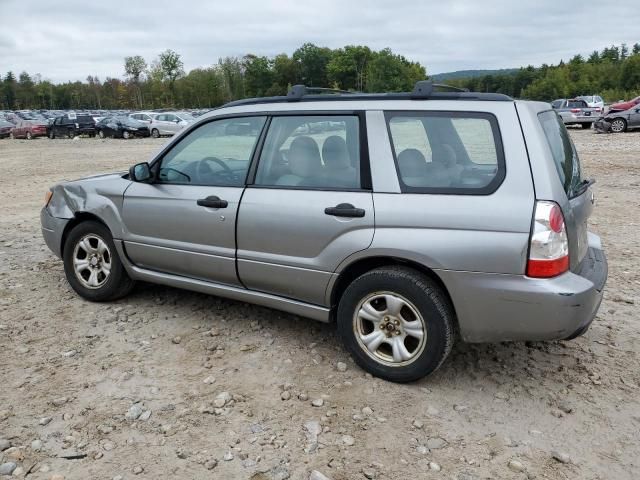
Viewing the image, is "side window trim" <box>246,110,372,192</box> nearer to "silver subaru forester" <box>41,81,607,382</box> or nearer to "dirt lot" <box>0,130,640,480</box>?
"silver subaru forester" <box>41,81,607,382</box>

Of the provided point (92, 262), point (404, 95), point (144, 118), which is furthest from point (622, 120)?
point (144, 118)

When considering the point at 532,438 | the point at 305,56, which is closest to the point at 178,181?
the point at 532,438

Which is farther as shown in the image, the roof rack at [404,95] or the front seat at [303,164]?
the front seat at [303,164]

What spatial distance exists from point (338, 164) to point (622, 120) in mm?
23964

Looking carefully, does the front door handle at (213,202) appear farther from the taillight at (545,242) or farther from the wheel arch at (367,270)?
the taillight at (545,242)

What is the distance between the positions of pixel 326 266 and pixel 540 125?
152cm

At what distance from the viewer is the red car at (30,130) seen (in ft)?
120

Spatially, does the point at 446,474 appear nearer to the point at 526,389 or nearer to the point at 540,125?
the point at 526,389

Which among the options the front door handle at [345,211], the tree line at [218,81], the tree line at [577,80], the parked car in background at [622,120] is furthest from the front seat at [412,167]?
the tree line at [218,81]

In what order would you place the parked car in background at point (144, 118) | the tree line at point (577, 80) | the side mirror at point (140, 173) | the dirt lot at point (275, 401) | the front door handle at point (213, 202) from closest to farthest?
the dirt lot at point (275, 401)
the front door handle at point (213, 202)
the side mirror at point (140, 173)
the parked car in background at point (144, 118)
the tree line at point (577, 80)

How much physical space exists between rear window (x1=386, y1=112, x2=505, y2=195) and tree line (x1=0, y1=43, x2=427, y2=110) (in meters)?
90.7

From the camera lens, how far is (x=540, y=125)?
3256mm

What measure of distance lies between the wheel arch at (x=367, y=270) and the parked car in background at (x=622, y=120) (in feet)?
78.2

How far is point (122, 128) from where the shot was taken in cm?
3456
